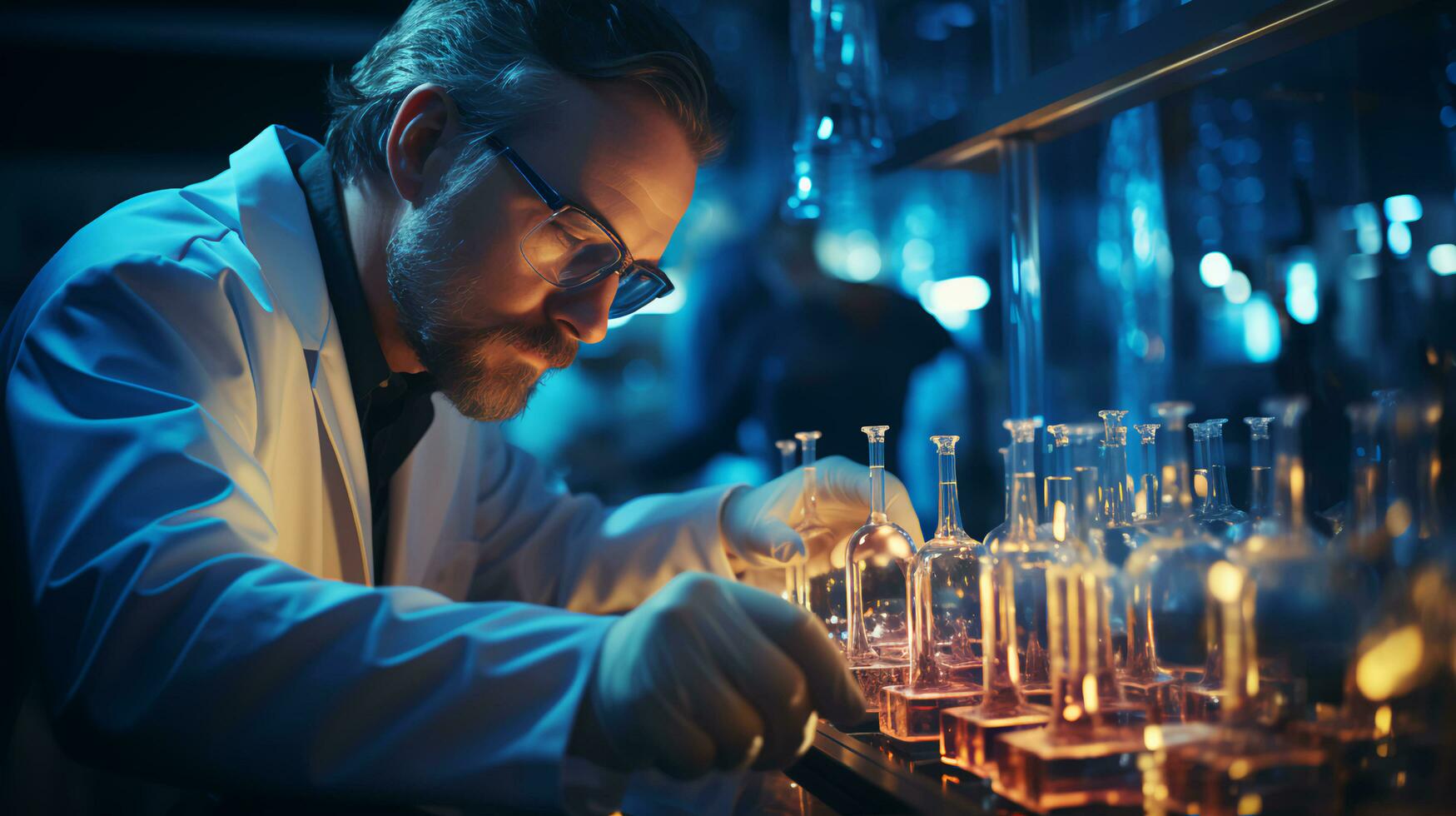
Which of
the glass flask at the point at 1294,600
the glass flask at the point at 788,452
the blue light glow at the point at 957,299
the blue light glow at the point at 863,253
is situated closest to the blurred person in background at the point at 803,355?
the blue light glow at the point at 957,299

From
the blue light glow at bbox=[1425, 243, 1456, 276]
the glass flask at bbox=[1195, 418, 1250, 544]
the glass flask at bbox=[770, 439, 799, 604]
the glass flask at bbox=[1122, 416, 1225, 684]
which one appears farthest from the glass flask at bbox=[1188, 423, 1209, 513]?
the glass flask at bbox=[770, 439, 799, 604]

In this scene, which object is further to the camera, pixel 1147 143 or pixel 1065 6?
pixel 1147 143

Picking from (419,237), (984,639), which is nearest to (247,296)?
(419,237)

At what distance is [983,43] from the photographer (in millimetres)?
2098

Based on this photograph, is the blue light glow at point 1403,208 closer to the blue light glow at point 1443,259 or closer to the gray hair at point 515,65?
the blue light glow at point 1443,259

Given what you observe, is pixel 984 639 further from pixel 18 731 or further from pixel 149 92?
pixel 149 92

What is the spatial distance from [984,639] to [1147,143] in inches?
47.6

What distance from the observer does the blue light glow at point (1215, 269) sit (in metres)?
1.56

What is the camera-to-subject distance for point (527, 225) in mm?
1515

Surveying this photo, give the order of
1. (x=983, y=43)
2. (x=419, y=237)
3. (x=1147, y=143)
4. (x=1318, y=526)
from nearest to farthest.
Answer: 1. (x=1318, y=526)
2. (x=419, y=237)
3. (x=1147, y=143)
4. (x=983, y=43)

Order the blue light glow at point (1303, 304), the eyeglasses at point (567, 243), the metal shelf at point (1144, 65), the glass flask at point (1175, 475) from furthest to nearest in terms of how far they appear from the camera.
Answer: the eyeglasses at point (567, 243), the blue light glow at point (1303, 304), the metal shelf at point (1144, 65), the glass flask at point (1175, 475)

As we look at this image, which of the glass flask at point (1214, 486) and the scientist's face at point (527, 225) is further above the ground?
the scientist's face at point (527, 225)

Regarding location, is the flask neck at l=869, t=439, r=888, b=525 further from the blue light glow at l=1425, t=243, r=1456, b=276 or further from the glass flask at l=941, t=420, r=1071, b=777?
the blue light glow at l=1425, t=243, r=1456, b=276

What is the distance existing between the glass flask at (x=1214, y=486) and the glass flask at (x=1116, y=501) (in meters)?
0.09
